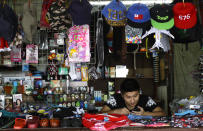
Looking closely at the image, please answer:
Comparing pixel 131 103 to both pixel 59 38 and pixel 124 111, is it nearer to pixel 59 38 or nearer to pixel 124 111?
pixel 124 111

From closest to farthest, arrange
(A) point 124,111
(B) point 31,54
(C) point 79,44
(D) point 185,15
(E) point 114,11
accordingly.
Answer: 1. (A) point 124,111
2. (D) point 185,15
3. (E) point 114,11
4. (C) point 79,44
5. (B) point 31,54

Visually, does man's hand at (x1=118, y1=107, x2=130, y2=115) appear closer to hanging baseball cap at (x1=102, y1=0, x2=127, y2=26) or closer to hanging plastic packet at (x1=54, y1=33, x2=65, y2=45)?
hanging baseball cap at (x1=102, y1=0, x2=127, y2=26)

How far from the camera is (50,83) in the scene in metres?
5.00

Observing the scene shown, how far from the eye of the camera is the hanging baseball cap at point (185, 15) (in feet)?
10.3

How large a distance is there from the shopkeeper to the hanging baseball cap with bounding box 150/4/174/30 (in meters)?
0.87

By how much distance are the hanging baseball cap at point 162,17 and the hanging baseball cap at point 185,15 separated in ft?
0.27

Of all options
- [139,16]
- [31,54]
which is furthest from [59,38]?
[139,16]

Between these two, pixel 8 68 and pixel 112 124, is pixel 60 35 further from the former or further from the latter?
pixel 112 124

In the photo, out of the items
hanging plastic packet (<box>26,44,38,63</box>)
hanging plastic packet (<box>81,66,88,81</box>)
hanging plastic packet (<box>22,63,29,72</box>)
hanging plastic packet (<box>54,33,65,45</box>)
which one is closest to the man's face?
hanging plastic packet (<box>81,66,88,81</box>)

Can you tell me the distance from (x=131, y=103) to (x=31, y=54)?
7.89 ft

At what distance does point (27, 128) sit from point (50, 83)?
2579 millimetres

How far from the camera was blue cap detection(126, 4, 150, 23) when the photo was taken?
10.6 feet

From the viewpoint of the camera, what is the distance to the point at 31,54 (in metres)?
4.58

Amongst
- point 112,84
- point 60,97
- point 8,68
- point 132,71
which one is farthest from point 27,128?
point 132,71
